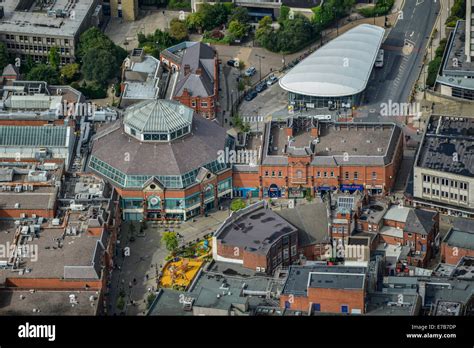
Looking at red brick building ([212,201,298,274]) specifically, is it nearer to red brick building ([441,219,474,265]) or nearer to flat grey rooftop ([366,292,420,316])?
red brick building ([441,219,474,265])

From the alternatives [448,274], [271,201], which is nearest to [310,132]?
[271,201]

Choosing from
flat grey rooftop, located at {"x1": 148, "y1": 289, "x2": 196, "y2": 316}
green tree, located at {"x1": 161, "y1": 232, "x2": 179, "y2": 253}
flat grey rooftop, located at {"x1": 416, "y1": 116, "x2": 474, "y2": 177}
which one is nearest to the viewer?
flat grey rooftop, located at {"x1": 148, "y1": 289, "x2": 196, "y2": 316}

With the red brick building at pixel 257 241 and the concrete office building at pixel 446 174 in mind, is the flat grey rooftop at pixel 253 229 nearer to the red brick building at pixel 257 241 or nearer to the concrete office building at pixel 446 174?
the red brick building at pixel 257 241

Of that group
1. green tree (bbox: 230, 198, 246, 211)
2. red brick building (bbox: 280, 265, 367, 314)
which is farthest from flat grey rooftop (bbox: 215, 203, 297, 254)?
red brick building (bbox: 280, 265, 367, 314)

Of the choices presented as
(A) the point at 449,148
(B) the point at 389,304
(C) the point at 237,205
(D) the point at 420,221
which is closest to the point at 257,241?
(C) the point at 237,205

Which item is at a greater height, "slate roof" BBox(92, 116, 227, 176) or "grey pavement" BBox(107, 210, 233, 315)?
"slate roof" BBox(92, 116, 227, 176)

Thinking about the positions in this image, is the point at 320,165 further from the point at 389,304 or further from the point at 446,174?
the point at 389,304
